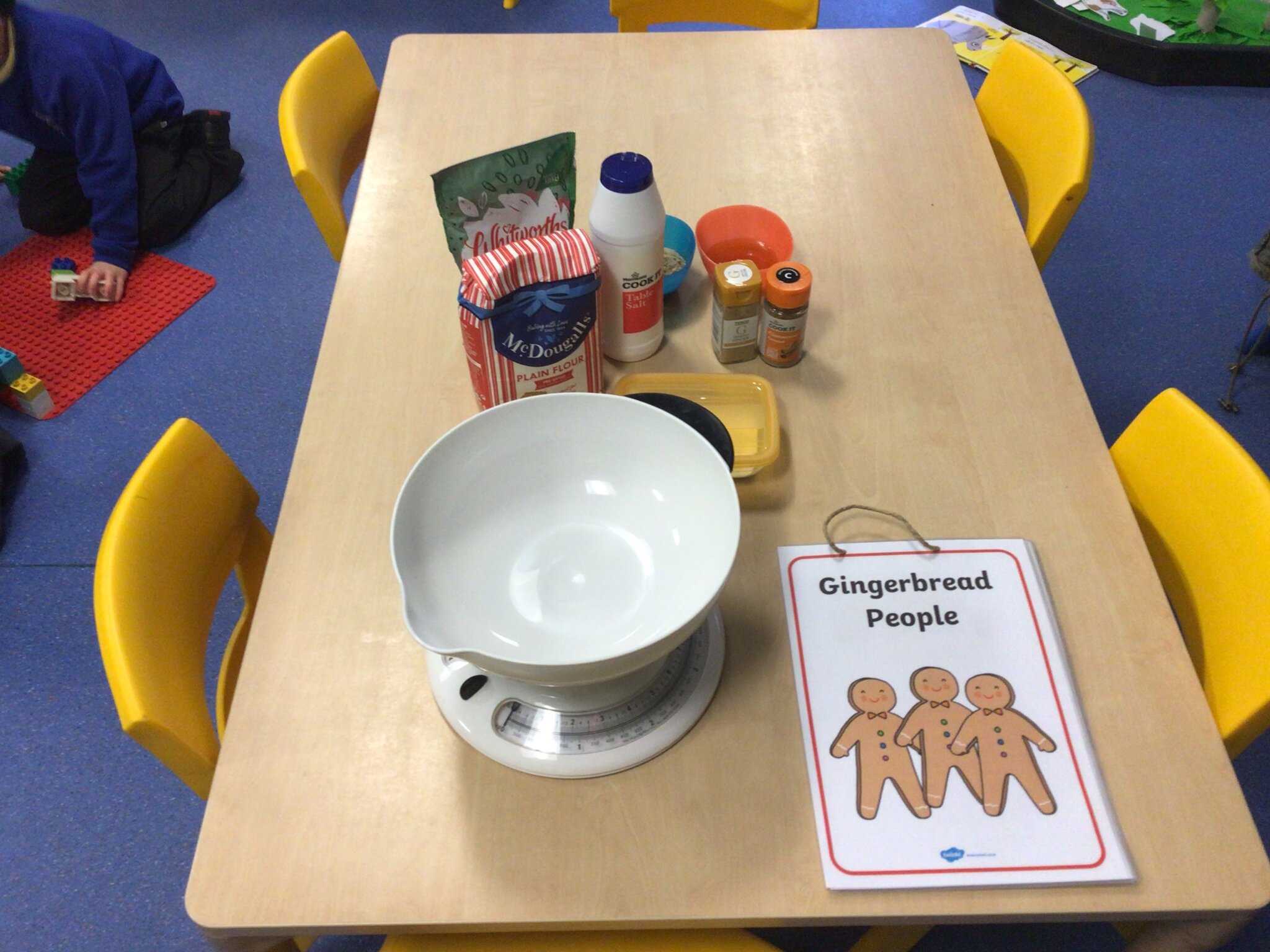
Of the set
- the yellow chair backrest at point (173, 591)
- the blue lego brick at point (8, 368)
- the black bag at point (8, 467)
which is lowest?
the black bag at point (8, 467)

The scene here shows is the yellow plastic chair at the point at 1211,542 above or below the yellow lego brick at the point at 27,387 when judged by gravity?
above

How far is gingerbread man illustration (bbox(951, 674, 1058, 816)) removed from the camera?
62 centimetres

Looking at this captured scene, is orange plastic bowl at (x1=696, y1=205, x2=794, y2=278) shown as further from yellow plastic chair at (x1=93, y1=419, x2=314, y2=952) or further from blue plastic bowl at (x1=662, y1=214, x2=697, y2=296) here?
yellow plastic chair at (x1=93, y1=419, x2=314, y2=952)

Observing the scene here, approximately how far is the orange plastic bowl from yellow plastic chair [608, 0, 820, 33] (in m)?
0.69

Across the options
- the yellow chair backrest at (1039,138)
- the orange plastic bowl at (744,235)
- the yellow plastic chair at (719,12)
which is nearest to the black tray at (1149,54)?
the yellow plastic chair at (719,12)

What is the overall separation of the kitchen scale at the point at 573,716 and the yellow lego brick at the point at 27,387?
1.46m

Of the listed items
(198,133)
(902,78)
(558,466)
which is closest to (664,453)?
(558,466)

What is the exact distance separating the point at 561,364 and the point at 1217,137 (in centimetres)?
236

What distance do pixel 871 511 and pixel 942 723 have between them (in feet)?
0.66

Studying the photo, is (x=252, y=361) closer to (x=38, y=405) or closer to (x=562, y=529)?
(x=38, y=405)

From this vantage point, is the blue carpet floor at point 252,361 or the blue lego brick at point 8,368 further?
the blue lego brick at point 8,368

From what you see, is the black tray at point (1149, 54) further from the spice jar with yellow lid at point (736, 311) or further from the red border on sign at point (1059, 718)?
the red border on sign at point (1059, 718)

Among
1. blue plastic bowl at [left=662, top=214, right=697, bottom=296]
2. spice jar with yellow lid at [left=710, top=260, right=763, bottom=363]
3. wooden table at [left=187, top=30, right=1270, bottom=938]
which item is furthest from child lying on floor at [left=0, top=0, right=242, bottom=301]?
spice jar with yellow lid at [left=710, top=260, right=763, bottom=363]

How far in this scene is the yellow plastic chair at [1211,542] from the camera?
2.31ft
